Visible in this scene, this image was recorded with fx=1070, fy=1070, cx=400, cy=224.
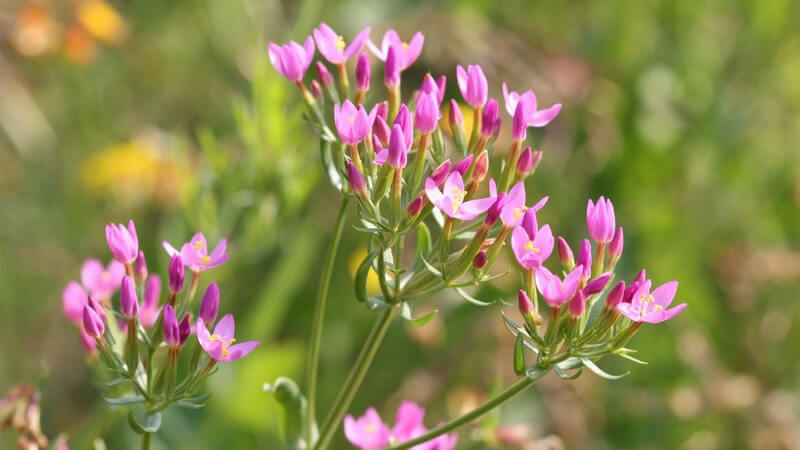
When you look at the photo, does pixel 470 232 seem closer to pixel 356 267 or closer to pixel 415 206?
pixel 415 206

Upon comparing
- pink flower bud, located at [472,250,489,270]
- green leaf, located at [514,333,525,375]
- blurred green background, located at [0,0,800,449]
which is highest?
pink flower bud, located at [472,250,489,270]

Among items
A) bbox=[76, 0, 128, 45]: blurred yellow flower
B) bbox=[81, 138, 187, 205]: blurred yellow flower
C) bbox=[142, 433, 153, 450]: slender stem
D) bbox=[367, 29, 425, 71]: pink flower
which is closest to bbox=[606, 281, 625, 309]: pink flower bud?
bbox=[367, 29, 425, 71]: pink flower

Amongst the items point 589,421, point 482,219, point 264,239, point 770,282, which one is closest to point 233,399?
point 264,239

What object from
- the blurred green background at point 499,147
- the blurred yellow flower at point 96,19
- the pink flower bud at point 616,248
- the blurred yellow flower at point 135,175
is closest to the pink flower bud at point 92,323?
the pink flower bud at point 616,248

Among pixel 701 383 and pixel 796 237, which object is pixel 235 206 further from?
pixel 796 237

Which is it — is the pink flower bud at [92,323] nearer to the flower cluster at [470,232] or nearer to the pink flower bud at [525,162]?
the flower cluster at [470,232]

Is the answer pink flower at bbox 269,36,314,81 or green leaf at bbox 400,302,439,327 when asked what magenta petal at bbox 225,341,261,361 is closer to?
green leaf at bbox 400,302,439,327
